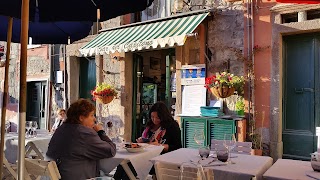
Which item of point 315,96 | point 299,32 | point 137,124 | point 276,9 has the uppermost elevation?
point 276,9

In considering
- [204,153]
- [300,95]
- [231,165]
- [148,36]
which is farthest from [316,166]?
[148,36]

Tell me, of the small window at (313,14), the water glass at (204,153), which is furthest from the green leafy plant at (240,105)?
the water glass at (204,153)

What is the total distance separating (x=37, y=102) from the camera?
1187cm

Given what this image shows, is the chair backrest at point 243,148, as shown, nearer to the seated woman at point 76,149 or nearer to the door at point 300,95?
the seated woman at point 76,149

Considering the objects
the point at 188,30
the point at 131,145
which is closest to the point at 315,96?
the point at 188,30

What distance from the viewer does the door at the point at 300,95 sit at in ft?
20.6

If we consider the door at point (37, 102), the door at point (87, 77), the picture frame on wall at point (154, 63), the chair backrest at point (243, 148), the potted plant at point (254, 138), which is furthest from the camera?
the door at point (37, 102)

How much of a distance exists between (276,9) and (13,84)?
420 inches

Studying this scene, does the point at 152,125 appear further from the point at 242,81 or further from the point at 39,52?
the point at 39,52

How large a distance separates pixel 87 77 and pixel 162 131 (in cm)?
620

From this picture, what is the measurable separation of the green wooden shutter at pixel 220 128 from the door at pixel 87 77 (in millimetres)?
4701

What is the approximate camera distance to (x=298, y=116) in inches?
255

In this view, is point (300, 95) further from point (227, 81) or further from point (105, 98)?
point (105, 98)

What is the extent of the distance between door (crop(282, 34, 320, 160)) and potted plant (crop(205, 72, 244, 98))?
975mm
